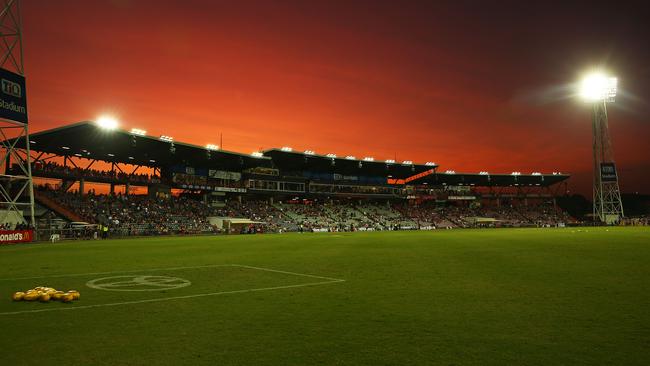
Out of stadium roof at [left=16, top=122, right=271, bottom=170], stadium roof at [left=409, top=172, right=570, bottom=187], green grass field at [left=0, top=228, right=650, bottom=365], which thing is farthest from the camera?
stadium roof at [left=409, top=172, right=570, bottom=187]

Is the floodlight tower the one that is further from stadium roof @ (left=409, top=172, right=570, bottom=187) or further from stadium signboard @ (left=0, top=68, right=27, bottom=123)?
stadium signboard @ (left=0, top=68, right=27, bottom=123)

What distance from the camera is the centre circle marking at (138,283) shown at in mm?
11891

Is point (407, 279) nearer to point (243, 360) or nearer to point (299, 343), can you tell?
point (299, 343)

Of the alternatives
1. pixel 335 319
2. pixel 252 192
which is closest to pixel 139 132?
pixel 252 192

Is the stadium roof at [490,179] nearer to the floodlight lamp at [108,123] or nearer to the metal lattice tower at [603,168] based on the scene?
the metal lattice tower at [603,168]

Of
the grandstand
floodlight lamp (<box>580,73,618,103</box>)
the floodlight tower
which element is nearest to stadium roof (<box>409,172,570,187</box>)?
the grandstand

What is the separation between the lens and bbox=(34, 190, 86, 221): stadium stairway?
4862cm

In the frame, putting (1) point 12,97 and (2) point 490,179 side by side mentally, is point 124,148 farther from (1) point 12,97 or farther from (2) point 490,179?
(2) point 490,179

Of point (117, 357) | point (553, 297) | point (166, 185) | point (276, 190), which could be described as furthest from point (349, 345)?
point (276, 190)

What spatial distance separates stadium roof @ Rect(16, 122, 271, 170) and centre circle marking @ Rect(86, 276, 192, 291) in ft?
136

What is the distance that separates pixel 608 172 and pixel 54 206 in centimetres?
9542

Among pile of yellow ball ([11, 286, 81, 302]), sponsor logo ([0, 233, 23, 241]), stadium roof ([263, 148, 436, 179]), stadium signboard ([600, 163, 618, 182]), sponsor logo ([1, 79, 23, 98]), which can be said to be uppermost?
sponsor logo ([1, 79, 23, 98])

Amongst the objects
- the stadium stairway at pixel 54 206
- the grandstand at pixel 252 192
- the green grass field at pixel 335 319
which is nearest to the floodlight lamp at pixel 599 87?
the grandstand at pixel 252 192

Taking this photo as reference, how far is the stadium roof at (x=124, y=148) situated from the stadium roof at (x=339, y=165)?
8.46 metres
